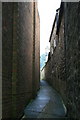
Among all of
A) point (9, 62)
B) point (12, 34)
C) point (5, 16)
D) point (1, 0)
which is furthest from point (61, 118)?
point (1, 0)

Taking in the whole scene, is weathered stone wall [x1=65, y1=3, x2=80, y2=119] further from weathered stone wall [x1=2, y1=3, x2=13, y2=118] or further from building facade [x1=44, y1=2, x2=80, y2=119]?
weathered stone wall [x1=2, y1=3, x2=13, y2=118]

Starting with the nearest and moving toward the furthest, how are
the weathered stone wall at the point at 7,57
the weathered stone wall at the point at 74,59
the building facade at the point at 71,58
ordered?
the weathered stone wall at the point at 74,59 → the building facade at the point at 71,58 → the weathered stone wall at the point at 7,57

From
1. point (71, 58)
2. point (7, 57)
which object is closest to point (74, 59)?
point (71, 58)

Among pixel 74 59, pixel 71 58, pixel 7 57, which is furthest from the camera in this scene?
pixel 71 58

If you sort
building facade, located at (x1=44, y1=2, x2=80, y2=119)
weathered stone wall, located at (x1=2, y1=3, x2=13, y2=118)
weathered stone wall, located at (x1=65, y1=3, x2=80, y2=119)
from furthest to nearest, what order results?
weathered stone wall, located at (x1=2, y1=3, x2=13, y2=118) → building facade, located at (x1=44, y1=2, x2=80, y2=119) → weathered stone wall, located at (x1=65, y1=3, x2=80, y2=119)

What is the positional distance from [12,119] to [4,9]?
3405 millimetres

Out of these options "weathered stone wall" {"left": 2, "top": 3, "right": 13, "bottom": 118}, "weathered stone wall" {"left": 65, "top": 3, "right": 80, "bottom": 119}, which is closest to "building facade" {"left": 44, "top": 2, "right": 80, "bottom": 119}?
"weathered stone wall" {"left": 65, "top": 3, "right": 80, "bottom": 119}

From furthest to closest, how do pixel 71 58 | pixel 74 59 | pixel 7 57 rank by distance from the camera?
pixel 71 58 → pixel 7 57 → pixel 74 59

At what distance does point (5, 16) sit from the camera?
233 inches

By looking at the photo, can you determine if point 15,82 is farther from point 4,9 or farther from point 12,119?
point 4,9

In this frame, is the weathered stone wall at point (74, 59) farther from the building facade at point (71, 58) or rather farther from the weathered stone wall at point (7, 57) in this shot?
the weathered stone wall at point (7, 57)

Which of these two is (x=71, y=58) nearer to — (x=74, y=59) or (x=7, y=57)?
(x=74, y=59)

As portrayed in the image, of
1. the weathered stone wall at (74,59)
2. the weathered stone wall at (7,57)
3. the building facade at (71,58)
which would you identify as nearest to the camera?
the weathered stone wall at (74,59)

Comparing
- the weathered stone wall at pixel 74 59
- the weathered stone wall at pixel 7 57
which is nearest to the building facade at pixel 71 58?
the weathered stone wall at pixel 74 59
